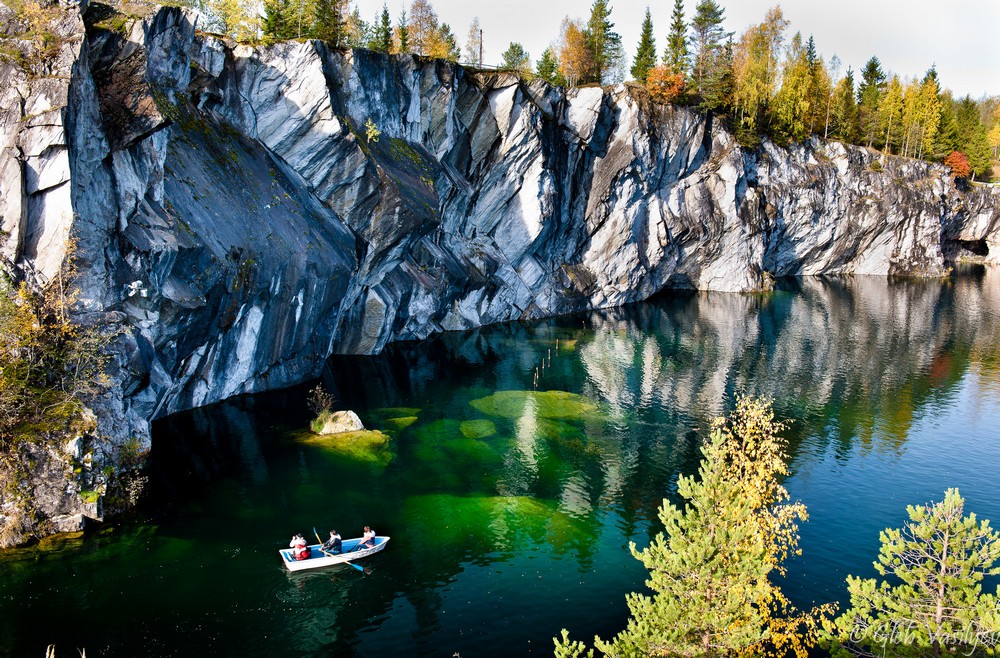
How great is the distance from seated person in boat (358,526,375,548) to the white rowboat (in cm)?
13

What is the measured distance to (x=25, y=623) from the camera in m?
21.1

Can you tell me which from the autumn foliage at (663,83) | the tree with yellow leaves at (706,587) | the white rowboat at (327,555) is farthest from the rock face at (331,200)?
the tree with yellow leaves at (706,587)

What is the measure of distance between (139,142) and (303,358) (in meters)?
20.7

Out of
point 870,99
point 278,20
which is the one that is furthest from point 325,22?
point 870,99

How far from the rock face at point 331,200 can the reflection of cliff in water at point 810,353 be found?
1211 centimetres

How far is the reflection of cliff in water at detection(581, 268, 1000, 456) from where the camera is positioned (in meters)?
45.8

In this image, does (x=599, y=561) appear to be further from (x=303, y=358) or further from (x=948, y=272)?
(x=948, y=272)

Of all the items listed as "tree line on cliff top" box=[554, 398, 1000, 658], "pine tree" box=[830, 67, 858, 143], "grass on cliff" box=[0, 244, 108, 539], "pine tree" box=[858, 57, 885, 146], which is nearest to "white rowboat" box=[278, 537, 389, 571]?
"grass on cliff" box=[0, 244, 108, 539]

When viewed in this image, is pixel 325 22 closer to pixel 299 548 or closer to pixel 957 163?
pixel 299 548

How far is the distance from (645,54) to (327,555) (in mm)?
84784

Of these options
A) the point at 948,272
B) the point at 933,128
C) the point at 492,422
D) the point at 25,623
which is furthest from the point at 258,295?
the point at 933,128

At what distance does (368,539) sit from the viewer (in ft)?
85.9

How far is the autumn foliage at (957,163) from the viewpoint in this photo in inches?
4631

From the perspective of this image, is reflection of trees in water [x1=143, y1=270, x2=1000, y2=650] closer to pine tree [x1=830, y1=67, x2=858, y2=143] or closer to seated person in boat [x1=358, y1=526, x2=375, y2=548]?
seated person in boat [x1=358, y1=526, x2=375, y2=548]
